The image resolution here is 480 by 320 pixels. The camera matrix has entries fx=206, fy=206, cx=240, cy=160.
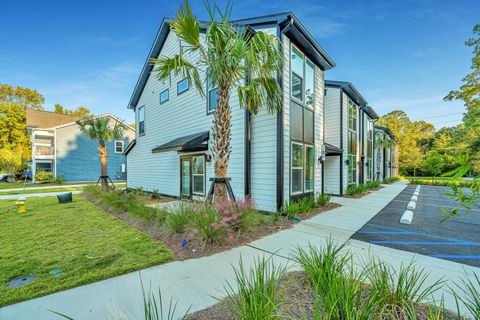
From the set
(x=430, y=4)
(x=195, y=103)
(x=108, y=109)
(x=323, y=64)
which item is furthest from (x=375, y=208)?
(x=108, y=109)

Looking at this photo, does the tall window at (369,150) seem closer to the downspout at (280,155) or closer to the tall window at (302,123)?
the tall window at (302,123)

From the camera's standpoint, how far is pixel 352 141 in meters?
13.4

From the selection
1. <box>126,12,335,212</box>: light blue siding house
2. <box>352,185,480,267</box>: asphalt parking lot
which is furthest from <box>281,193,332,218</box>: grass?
<box>352,185,480,267</box>: asphalt parking lot

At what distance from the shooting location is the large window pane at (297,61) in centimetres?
774

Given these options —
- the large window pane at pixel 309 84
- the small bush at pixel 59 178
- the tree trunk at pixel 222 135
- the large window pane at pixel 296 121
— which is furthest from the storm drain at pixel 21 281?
the small bush at pixel 59 178

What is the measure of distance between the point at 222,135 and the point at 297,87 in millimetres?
4321

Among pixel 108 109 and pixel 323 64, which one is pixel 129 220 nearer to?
pixel 323 64

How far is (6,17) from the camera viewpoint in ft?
33.7

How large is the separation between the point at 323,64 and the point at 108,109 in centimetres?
2696

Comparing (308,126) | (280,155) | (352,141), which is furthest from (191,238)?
(352,141)

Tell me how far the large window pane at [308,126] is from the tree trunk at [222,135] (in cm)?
406

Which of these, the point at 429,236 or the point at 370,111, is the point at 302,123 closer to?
the point at 429,236

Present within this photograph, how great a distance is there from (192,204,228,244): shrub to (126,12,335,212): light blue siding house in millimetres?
2674

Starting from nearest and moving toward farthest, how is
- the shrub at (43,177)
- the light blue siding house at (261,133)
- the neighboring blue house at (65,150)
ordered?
the light blue siding house at (261,133), the shrub at (43,177), the neighboring blue house at (65,150)
